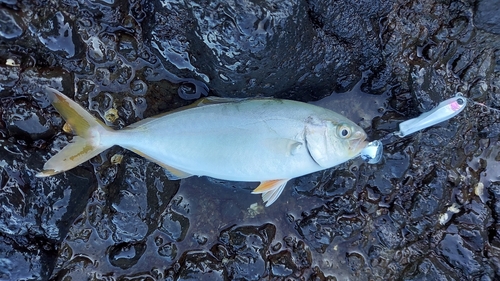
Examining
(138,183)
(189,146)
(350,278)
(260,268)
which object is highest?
(189,146)

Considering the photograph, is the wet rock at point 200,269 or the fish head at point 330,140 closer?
the fish head at point 330,140

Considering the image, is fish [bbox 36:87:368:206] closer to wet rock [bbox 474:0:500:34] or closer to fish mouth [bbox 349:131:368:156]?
fish mouth [bbox 349:131:368:156]

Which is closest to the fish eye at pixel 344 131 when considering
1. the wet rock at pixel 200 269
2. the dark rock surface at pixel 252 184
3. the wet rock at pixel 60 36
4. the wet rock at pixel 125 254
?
the dark rock surface at pixel 252 184

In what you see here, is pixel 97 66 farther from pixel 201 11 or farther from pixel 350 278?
pixel 350 278

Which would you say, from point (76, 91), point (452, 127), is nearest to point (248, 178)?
point (76, 91)

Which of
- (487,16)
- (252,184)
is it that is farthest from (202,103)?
(487,16)

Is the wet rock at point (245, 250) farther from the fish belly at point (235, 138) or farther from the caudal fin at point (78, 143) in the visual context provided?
the caudal fin at point (78, 143)
